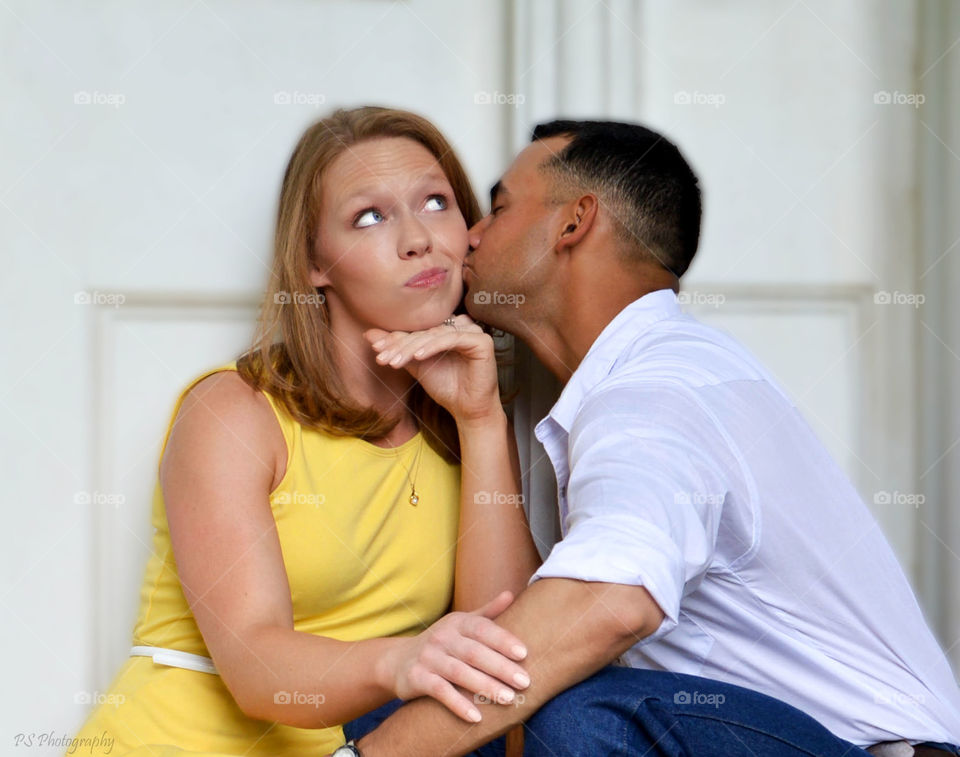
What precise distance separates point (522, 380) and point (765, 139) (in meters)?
0.51

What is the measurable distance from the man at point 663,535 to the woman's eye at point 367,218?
5.3 inches

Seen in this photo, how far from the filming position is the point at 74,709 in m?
1.42

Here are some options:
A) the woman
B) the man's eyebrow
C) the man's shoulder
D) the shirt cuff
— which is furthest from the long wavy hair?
the shirt cuff

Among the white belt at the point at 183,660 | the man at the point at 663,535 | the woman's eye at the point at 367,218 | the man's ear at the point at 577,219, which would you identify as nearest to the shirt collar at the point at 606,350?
the man at the point at 663,535

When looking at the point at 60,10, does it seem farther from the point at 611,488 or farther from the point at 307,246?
the point at 611,488

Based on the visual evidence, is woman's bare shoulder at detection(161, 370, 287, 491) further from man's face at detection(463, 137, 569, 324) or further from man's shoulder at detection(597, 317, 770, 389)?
man's shoulder at detection(597, 317, 770, 389)

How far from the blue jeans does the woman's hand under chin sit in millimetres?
455

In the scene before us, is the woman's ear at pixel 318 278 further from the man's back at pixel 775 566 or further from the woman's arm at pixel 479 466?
the man's back at pixel 775 566

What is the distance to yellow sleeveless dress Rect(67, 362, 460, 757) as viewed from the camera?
120 cm

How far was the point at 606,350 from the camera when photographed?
120 centimetres

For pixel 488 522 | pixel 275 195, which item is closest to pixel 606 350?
pixel 488 522

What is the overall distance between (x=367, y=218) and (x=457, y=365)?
221mm

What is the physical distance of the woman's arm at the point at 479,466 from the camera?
4.28ft

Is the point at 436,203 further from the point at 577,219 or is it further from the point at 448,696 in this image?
the point at 448,696
